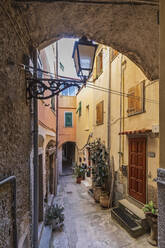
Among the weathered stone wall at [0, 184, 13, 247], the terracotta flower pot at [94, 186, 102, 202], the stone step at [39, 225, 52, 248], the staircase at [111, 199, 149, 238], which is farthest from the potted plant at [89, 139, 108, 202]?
the weathered stone wall at [0, 184, 13, 247]

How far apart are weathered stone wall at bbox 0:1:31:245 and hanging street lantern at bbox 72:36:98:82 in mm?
794

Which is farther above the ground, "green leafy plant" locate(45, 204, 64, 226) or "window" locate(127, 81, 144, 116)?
"window" locate(127, 81, 144, 116)

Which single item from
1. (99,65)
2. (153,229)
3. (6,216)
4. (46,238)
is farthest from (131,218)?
(99,65)

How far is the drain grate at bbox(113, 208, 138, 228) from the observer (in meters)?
4.05

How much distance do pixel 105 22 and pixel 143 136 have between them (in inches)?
130

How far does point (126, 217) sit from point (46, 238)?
2.39 m

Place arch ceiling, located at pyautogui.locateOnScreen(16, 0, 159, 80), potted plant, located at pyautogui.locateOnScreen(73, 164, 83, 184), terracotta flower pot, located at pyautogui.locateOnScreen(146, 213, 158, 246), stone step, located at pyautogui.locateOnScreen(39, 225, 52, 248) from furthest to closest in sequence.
Result: potted plant, located at pyautogui.locateOnScreen(73, 164, 83, 184), terracotta flower pot, located at pyautogui.locateOnScreen(146, 213, 158, 246), stone step, located at pyautogui.locateOnScreen(39, 225, 52, 248), arch ceiling, located at pyautogui.locateOnScreen(16, 0, 159, 80)

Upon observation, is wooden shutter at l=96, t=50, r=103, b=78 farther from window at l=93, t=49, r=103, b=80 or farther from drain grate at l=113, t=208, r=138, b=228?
drain grate at l=113, t=208, r=138, b=228

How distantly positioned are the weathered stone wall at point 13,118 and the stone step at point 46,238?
168 cm

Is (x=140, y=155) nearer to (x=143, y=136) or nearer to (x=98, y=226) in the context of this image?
(x=143, y=136)

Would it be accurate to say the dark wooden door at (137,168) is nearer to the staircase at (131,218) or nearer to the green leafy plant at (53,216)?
the staircase at (131,218)

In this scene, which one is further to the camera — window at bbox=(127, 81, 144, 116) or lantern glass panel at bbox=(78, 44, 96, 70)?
window at bbox=(127, 81, 144, 116)

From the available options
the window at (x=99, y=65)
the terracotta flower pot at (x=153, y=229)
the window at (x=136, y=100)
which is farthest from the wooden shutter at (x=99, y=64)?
the terracotta flower pot at (x=153, y=229)

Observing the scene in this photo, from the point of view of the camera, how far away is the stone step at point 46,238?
333cm
